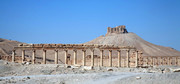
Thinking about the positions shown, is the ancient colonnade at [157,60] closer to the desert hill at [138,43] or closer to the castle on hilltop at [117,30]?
the desert hill at [138,43]

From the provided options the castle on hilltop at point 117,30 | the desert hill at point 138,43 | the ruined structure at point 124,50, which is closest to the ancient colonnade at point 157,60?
the ruined structure at point 124,50

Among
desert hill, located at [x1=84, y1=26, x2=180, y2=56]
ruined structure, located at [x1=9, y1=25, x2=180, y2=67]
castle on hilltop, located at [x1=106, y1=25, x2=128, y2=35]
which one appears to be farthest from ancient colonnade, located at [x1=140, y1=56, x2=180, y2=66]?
castle on hilltop, located at [x1=106, y1=25, x2=128, y2=35]

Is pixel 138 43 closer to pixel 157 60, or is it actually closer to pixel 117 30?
pixel 117 30

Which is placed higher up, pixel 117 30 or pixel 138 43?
pixel 117 30

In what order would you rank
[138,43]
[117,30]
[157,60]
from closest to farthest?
[157,60] → [138,43] → [117,30]

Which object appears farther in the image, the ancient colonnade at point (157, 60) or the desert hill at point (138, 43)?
the desert hill at point (138, 43)


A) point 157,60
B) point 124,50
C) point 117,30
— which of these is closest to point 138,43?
point 117,30

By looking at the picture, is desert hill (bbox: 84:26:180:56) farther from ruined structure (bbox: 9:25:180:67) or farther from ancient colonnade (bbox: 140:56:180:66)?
ancient colonnade (bbox: 140:56:180:66)

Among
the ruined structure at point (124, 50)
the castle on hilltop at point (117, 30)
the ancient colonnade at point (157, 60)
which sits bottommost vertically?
the ancient colonnade at point (157, 60)

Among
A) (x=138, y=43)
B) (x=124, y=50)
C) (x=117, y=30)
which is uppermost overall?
(x=117, y=30)

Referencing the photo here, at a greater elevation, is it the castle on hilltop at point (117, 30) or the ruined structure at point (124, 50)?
the castle on hilltop at point (117, 30)

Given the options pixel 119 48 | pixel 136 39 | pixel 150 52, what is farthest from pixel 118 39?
pixel 119 48

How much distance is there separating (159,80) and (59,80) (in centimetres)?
905

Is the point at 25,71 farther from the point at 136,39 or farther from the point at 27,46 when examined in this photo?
the point at 136,39
